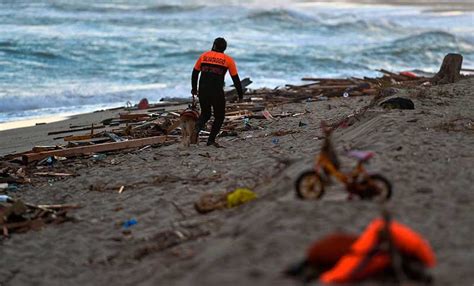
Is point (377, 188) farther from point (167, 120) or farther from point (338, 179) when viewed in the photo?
point (167, 120)

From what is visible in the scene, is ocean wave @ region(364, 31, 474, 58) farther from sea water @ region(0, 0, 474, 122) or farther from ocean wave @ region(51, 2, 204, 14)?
ocean wave @ region(51, 2, 204, 14)

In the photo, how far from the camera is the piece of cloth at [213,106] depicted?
39.6 ft

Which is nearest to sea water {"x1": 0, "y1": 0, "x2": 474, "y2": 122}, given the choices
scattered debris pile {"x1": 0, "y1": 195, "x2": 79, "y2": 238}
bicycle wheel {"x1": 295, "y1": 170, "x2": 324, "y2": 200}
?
scattered debris pile {"x1": 0, "y1": 195, "x2": 79, "y2": 238}

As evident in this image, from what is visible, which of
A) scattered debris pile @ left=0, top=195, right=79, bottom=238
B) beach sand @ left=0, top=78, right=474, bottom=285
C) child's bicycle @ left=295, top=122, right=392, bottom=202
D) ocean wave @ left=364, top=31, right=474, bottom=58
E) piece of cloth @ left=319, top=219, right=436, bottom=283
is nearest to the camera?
piece of cloth @ left=319, top=219, right=436, bottom=283

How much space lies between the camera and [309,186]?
6.40 metres

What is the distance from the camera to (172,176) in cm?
998

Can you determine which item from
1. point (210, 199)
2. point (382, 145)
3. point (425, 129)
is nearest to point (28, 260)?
point (210, 199)

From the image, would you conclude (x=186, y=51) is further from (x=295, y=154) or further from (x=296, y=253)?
(x=296, y=253)

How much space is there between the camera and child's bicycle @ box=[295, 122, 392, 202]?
244 inches

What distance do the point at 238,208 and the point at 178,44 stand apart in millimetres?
29277

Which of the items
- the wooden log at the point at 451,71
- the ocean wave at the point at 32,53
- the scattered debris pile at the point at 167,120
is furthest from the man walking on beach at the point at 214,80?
the ocean wave at the point at 32,53

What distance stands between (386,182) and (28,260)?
137 inches

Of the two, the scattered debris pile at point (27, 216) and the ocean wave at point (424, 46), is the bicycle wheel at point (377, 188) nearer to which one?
the scattered debris pile at point (27, 216)

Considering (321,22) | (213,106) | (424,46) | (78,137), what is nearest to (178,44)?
(424,46)
